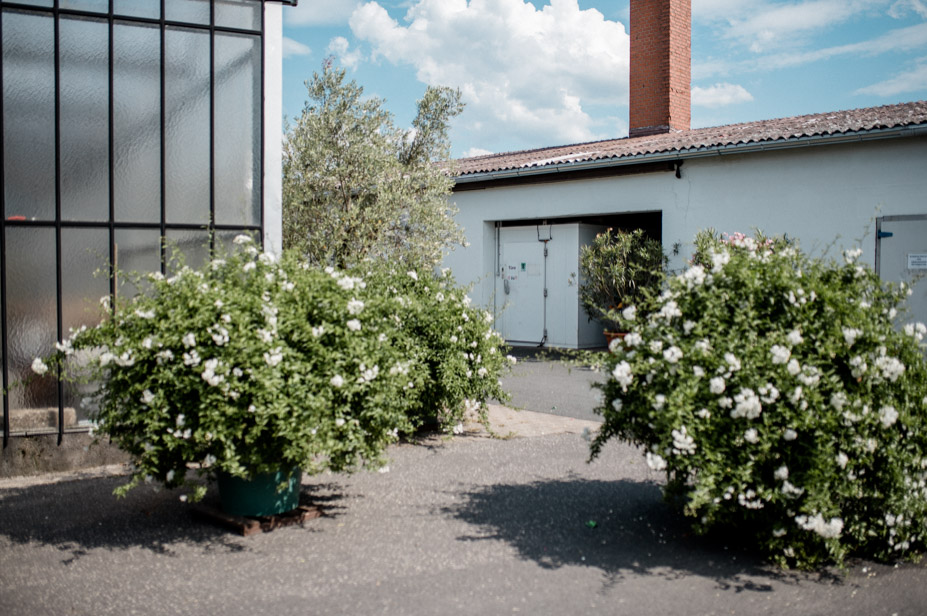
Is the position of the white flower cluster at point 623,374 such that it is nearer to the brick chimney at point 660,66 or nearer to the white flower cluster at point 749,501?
the white flower cluster at point 749,501

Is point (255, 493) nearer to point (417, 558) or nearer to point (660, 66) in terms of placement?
point (417, 558)

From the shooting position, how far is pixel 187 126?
667 cm

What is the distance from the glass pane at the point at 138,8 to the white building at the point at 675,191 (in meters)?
7.35

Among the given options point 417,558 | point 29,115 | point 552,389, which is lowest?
point 417,558

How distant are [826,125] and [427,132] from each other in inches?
267

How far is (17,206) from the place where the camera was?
6121mm

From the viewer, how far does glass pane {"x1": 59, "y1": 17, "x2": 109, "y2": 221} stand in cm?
627

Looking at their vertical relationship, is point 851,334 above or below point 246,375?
above

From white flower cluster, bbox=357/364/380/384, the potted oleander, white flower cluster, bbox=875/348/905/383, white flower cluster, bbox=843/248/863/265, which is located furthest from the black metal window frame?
the potted oleander

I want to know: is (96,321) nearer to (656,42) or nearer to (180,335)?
(180,335)

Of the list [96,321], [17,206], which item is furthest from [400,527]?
[17,206]

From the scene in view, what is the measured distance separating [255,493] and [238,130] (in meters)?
3.39

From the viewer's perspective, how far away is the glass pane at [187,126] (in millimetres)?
6602

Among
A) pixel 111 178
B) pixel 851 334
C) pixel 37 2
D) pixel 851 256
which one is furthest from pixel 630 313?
pixel 37 2
